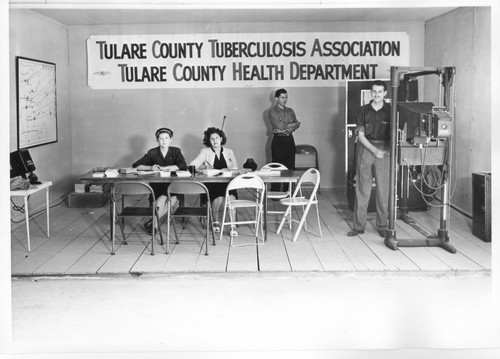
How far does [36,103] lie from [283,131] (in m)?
3.86

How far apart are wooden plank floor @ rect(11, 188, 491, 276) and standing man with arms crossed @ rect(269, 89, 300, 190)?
2276mm

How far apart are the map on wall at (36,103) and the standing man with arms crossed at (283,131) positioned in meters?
3.52

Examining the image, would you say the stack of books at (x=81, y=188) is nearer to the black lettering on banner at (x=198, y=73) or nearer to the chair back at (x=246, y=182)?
the black lettering on banner at (x=198, y=73)

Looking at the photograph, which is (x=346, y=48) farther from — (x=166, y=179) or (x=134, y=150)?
(x=166, y=179)

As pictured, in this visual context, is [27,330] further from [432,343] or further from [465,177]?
[465,177]

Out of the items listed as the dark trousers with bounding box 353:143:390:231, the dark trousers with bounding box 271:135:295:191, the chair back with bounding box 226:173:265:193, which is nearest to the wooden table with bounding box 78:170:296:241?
the chair back with bounding box 226:173:265:193

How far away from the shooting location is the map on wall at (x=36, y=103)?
959 centimetres

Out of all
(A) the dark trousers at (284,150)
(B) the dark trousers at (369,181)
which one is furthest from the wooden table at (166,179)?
(A) the dark trousers at (284,150)

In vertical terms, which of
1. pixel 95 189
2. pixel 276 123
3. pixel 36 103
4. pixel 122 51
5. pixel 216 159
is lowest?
pixel 95 189

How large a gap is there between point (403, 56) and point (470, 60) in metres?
2.52

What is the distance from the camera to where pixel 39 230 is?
28.9 ft

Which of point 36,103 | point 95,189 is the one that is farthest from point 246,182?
point 36,103

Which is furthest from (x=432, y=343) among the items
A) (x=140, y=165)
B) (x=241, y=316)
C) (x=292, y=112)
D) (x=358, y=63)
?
(x=358, y=63)

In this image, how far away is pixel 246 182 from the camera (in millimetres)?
7723
